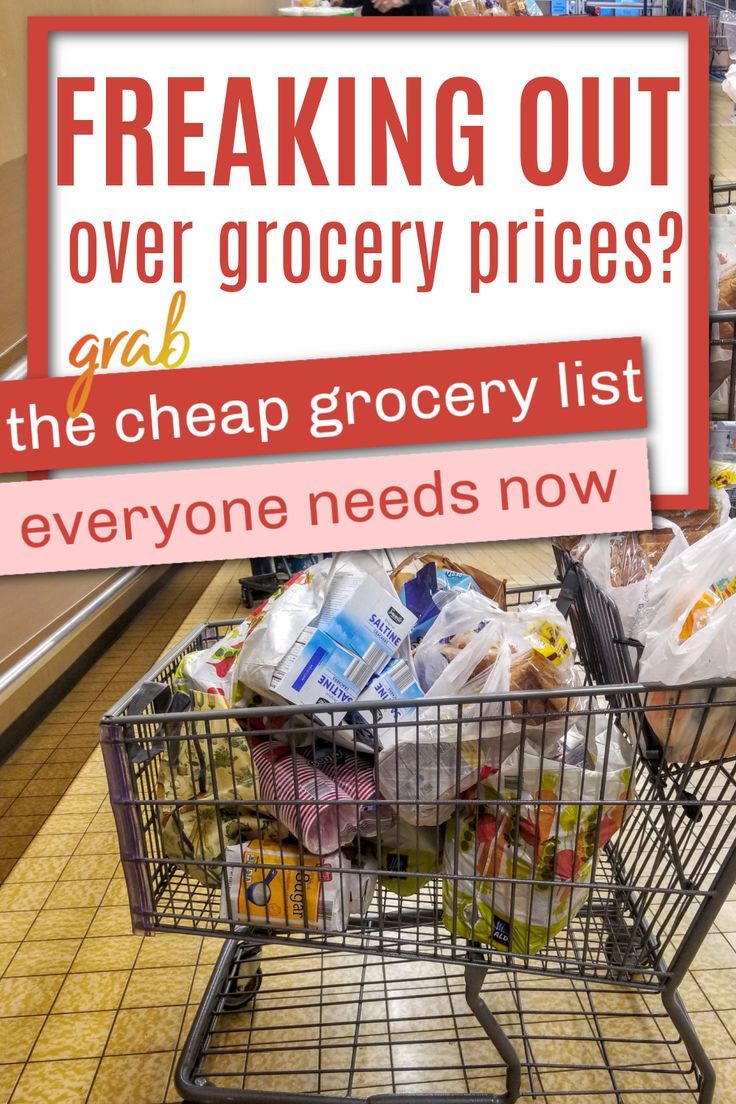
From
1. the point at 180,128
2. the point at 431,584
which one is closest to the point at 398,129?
the point at 180,128

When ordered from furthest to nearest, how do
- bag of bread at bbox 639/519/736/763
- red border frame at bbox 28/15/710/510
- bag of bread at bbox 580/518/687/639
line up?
1. red border frame at bbox 28/15/710/510
2. bag of bread at bbox 580/518/687/639
3. bag of bread at bbox 639/519/736/763

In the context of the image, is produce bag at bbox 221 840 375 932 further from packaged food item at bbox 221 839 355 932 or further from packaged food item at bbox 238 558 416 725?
packaged food item at bbox 238 558 416 725

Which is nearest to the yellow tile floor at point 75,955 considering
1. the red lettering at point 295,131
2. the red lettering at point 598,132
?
the red lettering at point 295,131

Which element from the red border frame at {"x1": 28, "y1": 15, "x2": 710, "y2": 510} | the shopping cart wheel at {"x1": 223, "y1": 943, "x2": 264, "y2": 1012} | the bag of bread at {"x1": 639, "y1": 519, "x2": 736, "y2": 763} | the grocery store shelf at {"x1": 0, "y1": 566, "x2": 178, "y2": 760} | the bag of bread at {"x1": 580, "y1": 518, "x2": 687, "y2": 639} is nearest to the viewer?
the bag of bread at {"x1": 639, "y1": 519, "x2": 736, "y2": 763}

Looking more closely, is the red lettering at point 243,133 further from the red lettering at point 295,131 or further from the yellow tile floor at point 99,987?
the yellow tile floor at point 99,987

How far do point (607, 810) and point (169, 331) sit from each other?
163cm

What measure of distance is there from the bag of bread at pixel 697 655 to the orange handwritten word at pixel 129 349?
144cm

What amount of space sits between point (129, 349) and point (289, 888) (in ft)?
4.87

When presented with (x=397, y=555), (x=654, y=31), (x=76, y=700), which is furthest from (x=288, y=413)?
(x=76, y=700)

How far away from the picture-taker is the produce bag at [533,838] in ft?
4.06

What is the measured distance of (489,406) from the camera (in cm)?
206

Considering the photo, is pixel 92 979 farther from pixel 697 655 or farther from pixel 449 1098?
pixel 697 655

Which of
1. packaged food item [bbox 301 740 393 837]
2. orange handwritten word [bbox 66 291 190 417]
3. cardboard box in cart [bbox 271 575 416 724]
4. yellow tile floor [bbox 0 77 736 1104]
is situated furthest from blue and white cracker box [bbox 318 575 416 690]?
orange handwritten word [bbox 66 291 190 417]

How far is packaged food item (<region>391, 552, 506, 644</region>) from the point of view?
1464mm
